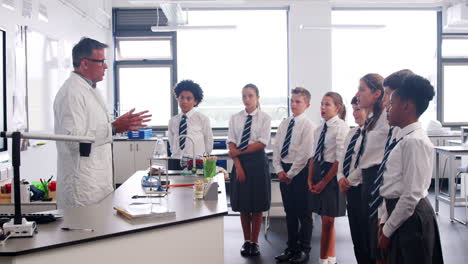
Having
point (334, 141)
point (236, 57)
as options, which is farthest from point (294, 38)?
point (334, 141)

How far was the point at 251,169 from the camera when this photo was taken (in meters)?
4.15

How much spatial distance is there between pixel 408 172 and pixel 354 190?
99 centimetres

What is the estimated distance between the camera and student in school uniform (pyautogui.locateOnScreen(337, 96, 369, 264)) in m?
3.05

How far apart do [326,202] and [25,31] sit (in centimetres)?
340

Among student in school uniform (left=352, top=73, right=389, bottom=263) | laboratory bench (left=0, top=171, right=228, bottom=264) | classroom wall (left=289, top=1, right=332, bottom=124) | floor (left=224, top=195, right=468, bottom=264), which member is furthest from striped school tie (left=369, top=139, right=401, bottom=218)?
classroom wall (left=289, top=1, right=332, bottom=124)

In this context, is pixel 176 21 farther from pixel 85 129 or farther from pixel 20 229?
pixel 20 229

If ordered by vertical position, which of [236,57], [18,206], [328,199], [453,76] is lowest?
[328,199]

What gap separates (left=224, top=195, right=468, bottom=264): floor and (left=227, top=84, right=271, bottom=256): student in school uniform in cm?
15

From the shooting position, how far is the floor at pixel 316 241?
4.10 metres

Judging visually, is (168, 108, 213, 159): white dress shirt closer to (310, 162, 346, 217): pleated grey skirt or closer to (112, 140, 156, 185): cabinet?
(310, 162, 346, 217): pleated grey skirt

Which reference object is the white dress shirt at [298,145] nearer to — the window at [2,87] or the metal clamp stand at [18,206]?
the metal clamp stand at [18,206]

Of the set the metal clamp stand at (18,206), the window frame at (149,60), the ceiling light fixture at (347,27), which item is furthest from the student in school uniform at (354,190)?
the window frame at (149,60)

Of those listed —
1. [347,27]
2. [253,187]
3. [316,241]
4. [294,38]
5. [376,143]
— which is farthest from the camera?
[294,38]

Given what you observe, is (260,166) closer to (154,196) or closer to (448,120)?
(154,196)
